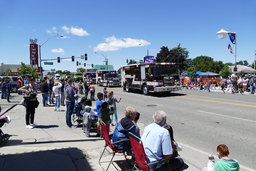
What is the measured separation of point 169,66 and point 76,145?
14.7 m

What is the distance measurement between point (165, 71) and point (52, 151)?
15.0 metres

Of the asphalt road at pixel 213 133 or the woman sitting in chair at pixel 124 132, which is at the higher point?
the woman sitting in chair at pixel 124 132

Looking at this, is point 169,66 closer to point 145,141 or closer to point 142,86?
point 142,86

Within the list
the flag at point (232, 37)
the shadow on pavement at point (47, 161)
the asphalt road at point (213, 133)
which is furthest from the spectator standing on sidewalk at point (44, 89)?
the flag at point (232, 37)

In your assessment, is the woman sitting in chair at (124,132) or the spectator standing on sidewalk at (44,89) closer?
the woman sitting in chair at (124,132)

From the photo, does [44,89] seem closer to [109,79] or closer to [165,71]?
[165,71]

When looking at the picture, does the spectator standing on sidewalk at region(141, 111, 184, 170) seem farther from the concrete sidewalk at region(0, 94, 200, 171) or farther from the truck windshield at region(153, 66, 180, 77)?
the truck windshield at region(153, 66, 180, 77)

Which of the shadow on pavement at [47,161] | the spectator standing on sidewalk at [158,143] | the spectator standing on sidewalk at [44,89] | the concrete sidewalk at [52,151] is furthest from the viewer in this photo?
the spectator standing on sidewalk at [44,89]

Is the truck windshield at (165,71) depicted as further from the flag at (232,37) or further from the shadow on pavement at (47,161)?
the shadow on pavement at (47,161)

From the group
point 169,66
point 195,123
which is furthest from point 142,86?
point 195,123

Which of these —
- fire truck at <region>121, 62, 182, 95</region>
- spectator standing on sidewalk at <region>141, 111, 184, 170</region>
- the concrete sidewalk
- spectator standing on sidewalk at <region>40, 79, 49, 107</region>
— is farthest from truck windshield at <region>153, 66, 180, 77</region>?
spectator standing on sidewalk at <region>141, 111, 184, 170</region>

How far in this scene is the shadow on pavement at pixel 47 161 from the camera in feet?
14.3

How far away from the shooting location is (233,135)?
Answer: 6797 mm

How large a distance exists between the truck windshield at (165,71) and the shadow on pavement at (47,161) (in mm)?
14262
